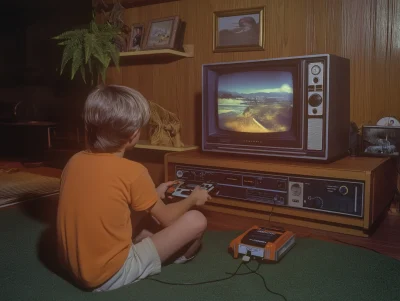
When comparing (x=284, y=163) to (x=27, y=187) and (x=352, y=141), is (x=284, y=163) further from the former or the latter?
(x=27, y=187)

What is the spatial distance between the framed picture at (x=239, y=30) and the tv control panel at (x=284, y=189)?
85 centimetres

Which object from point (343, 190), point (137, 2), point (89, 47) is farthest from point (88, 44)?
point (343, 190)

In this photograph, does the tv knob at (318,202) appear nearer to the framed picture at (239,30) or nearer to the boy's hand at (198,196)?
the boy's hand at (198,196)

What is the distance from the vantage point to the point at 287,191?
199 centimetres

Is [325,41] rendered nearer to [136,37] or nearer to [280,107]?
[280,107]

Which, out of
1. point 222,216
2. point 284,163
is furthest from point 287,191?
point 222,216

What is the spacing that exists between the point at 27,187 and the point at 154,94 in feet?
3.80

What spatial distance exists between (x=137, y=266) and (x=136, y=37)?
200cm

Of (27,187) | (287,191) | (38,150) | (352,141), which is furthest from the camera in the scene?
(38,150)

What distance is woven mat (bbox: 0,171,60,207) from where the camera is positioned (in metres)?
2.74

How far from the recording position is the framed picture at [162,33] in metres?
2.70

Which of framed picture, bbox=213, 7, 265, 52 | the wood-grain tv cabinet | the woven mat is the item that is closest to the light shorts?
the wood-grain tv cabinet

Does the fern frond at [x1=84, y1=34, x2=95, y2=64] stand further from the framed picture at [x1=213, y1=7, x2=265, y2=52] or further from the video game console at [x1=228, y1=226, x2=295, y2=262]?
the video game console at [x1=228, y1=226, x2=295, y2=262]

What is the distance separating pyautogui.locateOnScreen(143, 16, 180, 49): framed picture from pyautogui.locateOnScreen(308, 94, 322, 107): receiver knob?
1.14m
